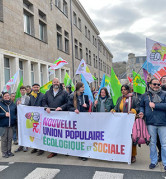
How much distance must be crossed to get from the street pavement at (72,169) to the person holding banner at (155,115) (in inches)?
13.4

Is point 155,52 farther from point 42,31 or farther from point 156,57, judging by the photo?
point 42,31

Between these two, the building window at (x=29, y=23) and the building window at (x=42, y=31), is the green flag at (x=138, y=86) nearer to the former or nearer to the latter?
the building window at (x=29, y=23)

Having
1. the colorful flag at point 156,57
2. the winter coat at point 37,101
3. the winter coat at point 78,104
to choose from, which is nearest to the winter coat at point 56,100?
the winter coat at point 78,104

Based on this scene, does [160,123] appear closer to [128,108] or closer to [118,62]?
[128,108]

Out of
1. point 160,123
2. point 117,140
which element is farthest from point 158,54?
point 117,140

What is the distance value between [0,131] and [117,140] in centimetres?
299

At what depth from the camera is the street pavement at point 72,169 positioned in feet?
12.4

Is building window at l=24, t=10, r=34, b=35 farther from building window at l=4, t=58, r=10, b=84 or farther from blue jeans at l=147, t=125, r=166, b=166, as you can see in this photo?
blue jeans at l=147, t=125, r=166, b=166

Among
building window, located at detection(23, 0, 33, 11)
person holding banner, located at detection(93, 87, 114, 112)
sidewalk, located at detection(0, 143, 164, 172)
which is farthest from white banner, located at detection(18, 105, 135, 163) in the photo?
building window, located at detection(23, 0, 33, 11)

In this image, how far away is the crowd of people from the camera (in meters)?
3.95

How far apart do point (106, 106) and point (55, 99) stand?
1333 millimetres

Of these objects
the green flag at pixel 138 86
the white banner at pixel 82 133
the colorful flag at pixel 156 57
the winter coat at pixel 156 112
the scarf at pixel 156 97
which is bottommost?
the white banner at pixel 82 133

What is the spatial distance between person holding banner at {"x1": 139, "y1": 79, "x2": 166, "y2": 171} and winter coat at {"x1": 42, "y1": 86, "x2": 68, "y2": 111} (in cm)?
203

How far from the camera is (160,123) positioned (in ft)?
12.7
